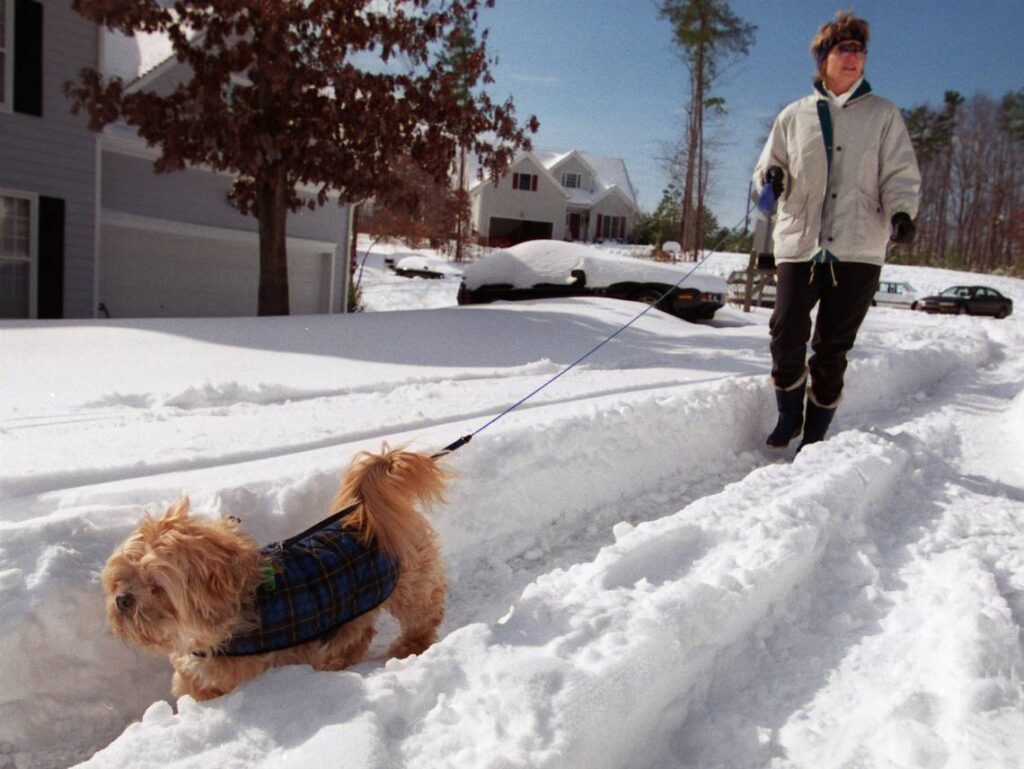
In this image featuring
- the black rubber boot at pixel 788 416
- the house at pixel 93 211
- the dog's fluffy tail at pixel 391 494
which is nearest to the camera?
the dog's fluffy tail at pixel 391 494

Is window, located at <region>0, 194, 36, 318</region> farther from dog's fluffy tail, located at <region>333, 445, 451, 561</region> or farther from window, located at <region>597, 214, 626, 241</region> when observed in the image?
window, located at <region>597, 214, 626, 241</region>

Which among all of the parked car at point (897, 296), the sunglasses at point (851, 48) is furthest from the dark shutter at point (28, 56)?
the parked car at point (897, 296)

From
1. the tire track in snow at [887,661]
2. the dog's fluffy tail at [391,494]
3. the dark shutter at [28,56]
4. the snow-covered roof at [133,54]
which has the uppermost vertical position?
the snow-covered roof at [133,54]

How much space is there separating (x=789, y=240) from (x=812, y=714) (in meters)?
3.33

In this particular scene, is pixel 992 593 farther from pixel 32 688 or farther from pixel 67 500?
pixel 67 500

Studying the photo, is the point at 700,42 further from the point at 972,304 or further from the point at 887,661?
the point at 887,661

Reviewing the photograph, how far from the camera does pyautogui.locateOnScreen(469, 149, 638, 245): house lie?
46000mm

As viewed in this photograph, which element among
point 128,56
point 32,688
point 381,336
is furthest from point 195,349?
point 128,56

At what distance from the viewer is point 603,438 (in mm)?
4367

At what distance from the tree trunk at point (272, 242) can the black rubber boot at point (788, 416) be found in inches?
329

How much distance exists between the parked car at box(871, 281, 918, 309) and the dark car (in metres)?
1.06

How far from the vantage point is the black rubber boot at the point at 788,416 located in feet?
16.5

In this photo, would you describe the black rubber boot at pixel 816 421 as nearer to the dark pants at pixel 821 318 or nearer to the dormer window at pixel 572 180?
the dark pants at pixel 821 318

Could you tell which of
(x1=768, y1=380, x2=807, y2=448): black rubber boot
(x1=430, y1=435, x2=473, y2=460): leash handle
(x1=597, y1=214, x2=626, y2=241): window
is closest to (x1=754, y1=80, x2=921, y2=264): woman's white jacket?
(x1=768, y1=380, x2=807, y2=448): black rubber boot
